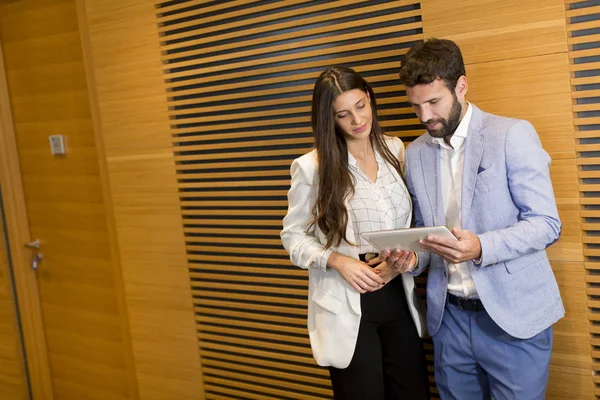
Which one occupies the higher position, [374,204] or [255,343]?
[374,204]

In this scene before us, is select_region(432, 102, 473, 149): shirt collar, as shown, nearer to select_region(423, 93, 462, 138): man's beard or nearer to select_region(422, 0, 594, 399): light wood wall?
select_region(423, 93, 462, 138): man's beard

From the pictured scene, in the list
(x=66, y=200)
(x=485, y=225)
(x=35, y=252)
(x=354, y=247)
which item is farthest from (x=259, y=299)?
(x=35, y=252)

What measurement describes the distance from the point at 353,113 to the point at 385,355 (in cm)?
92

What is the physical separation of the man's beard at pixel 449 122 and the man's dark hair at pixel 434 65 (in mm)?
60

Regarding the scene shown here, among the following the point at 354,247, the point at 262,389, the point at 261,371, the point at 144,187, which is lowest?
the point at 262,389

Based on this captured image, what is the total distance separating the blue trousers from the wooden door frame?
3060 mm

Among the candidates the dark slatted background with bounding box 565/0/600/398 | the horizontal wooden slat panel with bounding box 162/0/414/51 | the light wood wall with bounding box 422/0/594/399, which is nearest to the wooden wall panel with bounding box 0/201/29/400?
the horizontal wooden slat panel with bounding box 162/0/414/51

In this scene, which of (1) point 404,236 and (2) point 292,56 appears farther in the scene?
(2) point 292,56

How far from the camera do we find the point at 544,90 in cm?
233

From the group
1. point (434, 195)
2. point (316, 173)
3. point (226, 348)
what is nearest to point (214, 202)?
point (226, 348)

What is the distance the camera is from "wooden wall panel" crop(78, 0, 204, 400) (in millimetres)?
3504

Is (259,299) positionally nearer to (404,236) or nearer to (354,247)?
(354,247)

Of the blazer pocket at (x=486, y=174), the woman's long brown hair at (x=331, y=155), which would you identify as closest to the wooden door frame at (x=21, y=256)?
the woman's long brown hair at (x=331, y=155)

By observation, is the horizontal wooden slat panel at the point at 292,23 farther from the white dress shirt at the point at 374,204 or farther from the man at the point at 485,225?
the white dress shirt at the point at 374,204
